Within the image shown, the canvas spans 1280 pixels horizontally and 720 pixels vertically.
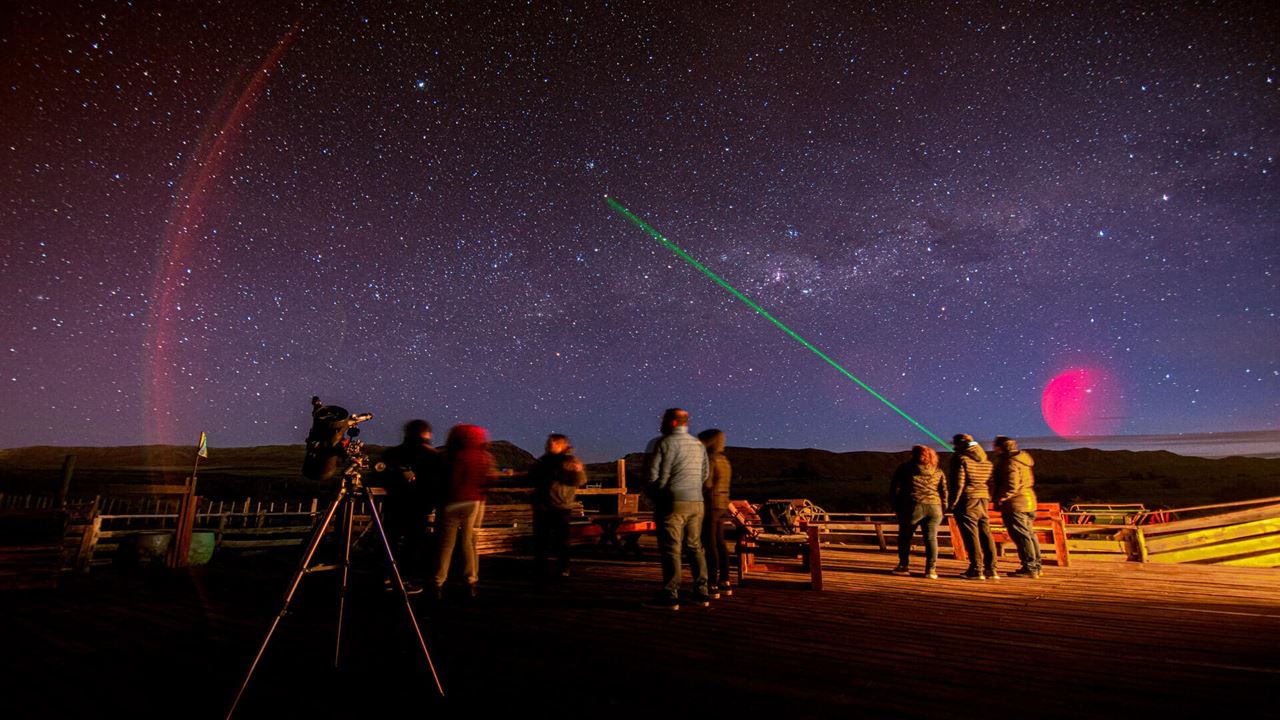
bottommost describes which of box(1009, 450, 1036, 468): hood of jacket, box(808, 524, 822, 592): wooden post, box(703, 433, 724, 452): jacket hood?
box(808, 524, 822, 592): wooden post

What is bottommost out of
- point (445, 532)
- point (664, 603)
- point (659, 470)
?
point (664, 603)

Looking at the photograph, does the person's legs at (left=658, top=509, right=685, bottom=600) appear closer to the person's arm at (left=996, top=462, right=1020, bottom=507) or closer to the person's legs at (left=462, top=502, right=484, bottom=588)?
the person's legs at (left=462, top=502, right=484, bottom=588)

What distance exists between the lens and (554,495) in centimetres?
751

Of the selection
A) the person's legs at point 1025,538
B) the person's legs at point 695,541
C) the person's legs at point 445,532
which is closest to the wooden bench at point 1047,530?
the person's legs at point 1025,538

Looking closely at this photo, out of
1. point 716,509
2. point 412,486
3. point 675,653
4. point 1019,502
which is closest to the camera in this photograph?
point 675,653

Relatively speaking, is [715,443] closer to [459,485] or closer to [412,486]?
[459,485]

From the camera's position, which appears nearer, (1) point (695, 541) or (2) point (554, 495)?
(1) point (695, 541)

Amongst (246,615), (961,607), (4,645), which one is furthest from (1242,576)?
(4,645)

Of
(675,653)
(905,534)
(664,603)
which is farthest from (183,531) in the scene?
(905,534)

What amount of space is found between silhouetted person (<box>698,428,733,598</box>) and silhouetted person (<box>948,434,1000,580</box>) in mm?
3432

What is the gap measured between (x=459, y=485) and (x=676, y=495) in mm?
2073

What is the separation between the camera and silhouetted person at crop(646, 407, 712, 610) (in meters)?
5.41

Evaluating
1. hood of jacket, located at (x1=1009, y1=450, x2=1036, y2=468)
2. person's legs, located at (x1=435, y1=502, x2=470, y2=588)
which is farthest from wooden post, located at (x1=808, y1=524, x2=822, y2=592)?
person's legs, located at (x1=435, y1=502, x2=470, y2=588)

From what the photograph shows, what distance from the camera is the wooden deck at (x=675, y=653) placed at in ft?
9.62
